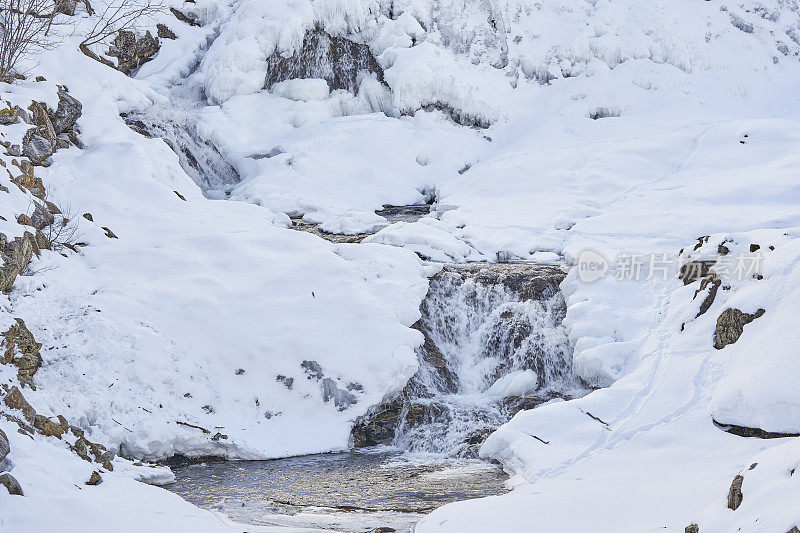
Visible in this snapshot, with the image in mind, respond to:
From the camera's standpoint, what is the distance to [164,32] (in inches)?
778

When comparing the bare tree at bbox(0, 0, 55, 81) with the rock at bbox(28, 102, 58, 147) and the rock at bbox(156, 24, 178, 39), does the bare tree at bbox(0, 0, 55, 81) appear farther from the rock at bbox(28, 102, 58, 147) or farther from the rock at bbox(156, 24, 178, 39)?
the rock at bbox(156, 24, 178, 39)

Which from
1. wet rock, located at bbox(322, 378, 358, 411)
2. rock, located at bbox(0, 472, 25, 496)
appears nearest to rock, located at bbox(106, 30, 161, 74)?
wet rock, located at bbox(322, 378, 358, 411)

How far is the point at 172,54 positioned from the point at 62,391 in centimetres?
1328

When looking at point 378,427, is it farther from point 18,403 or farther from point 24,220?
point 24,220

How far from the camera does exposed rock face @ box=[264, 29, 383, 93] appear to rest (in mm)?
18719

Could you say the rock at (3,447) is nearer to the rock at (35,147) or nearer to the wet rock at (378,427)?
the wet rock at (378,427)

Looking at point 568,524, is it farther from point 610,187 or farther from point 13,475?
point 610,187

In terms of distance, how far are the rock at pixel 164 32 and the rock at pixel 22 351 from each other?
1330 centimetres

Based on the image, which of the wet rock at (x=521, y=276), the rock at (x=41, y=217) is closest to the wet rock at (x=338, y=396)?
the wet rock at (x=521, y=276)

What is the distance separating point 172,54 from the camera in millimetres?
19297

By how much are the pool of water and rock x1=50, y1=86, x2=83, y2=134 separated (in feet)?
26.2

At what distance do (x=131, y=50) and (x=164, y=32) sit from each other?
4.90 feet

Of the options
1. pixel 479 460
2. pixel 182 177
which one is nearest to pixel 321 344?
pixel 479 460

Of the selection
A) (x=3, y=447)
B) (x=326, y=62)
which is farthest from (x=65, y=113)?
(x=3, y=447)
